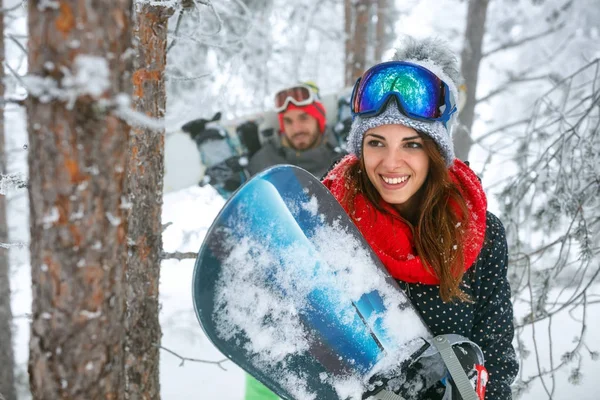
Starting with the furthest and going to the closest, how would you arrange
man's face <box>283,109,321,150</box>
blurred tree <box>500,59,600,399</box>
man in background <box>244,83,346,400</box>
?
1. man's face <box>283,109,321,150</box>
2. man in background <box>244,83,346,400</box>
3. blurred tree <box>500,59,600,399</box>

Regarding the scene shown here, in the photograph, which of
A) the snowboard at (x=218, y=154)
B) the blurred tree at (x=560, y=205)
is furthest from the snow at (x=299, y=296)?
the snowboard at (x=218, y=154)

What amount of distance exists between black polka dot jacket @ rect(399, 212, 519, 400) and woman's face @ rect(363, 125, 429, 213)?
37 cm

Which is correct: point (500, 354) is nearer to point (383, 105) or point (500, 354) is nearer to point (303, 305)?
point (303, 305)

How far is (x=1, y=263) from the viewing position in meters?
4.33

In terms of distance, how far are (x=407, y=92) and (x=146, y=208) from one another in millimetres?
1144

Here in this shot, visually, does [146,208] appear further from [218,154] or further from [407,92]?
[218,154]

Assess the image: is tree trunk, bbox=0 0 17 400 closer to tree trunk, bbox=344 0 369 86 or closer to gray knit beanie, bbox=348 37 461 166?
gray knit beanie, bbox=348 37 461 166

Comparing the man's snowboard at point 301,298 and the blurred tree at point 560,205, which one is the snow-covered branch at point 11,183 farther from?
the blurred tree at point 560,205

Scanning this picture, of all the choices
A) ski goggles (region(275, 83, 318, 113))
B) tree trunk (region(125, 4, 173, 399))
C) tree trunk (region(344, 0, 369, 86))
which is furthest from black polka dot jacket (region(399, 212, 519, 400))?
tree trunk (region(344, 0, 369, 86))

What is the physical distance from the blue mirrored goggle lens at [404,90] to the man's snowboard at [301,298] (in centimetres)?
43

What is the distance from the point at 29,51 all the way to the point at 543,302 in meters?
3.18

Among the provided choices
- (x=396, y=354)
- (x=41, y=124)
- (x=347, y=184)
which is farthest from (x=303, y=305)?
(x=41, y=124)

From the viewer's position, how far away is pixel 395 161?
176cm

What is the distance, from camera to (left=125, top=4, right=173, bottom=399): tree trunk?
160 centimetres
